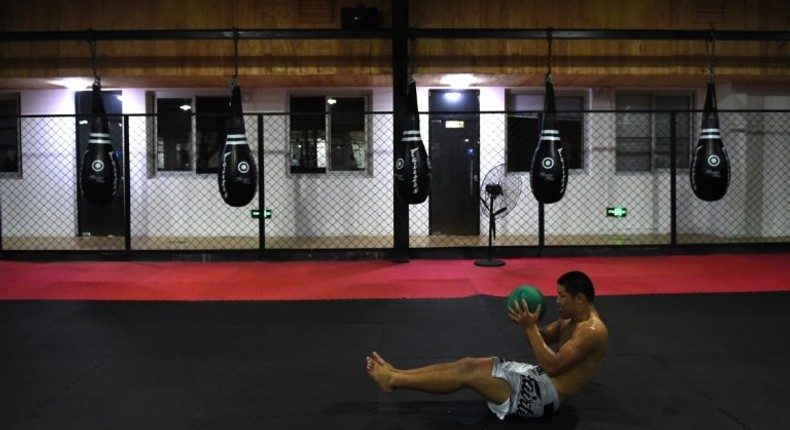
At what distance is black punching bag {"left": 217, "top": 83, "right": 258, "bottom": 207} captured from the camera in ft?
20.8

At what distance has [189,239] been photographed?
399 inches

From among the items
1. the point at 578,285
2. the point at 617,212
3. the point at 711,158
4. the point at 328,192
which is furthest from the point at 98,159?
the point at 617,212

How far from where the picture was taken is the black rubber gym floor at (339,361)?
3.42 metres

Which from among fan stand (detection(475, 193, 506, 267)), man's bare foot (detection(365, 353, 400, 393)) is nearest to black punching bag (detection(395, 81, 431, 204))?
fan stand (detection(475, 193, 506, 267))

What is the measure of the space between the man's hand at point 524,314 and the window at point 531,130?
24.3 feet

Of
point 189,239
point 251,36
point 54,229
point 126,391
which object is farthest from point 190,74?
point 126,391

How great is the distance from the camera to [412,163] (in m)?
6.59

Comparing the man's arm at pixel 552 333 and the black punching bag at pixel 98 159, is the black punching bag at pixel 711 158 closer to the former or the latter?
the man's arm at pixel 552 333

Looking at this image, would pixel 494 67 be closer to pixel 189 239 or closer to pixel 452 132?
pixel 452 132

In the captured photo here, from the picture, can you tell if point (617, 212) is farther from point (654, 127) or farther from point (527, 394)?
point (527, 394)

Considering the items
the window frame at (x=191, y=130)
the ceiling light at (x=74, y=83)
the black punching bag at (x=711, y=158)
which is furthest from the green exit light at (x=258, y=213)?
the black punching bag at (x=711, y=158)

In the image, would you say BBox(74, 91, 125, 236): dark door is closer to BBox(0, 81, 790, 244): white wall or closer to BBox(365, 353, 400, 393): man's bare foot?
BBox(0, 81, 790, 244): white wall

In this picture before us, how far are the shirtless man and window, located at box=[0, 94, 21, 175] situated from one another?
9.68 meters

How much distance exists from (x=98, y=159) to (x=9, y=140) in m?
5.49
